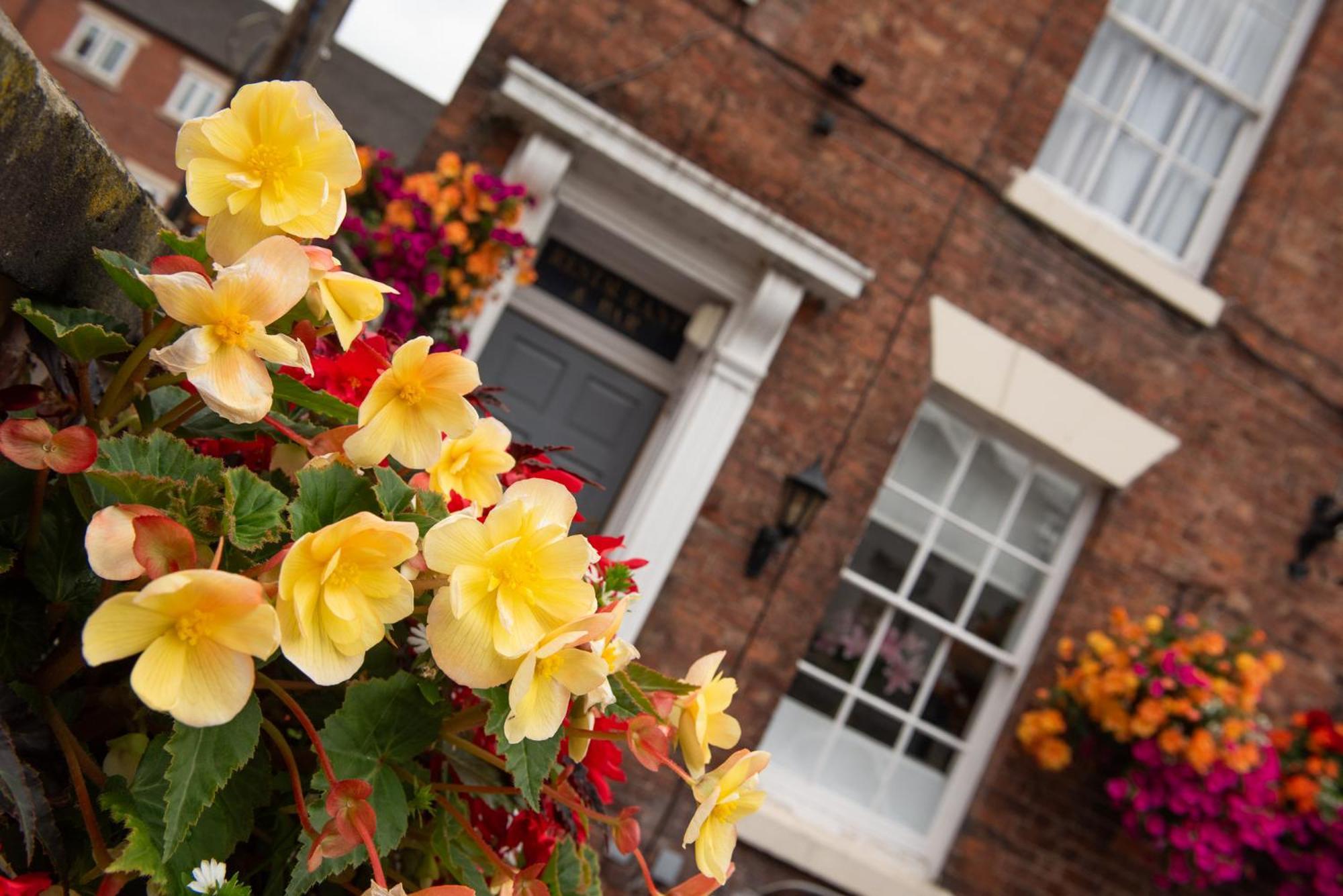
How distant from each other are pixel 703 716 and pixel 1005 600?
17.7ft

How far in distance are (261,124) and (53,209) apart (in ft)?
0.67

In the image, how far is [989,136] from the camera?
5.58 meters

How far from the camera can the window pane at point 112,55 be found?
2378cm

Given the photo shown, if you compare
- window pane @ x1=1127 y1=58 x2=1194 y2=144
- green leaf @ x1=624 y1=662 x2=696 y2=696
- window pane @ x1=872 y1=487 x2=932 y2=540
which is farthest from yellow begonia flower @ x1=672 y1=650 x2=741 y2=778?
window pane @ x1=1127 y1=58 x2=1194 y2=144

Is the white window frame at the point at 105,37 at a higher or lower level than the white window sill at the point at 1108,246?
higher

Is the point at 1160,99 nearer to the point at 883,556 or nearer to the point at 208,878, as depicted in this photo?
the point at 883,556

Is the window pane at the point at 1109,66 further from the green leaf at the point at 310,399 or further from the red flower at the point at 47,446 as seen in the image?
the red flower at the point at 47,446

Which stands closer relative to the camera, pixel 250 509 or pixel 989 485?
pixel 250 509

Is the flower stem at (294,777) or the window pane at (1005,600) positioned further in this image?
the window pane at (1005,600)

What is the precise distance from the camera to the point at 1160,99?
6.07 m

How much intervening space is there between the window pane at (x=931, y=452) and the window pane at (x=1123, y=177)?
58.3 inches

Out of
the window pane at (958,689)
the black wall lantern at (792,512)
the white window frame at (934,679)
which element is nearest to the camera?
the black wall lantern at (792,512)

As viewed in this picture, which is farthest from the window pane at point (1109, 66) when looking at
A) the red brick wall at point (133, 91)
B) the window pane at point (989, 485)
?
the red brick wall at point (133, 91)

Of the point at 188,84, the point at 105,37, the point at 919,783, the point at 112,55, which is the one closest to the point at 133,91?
the point at 188,84
